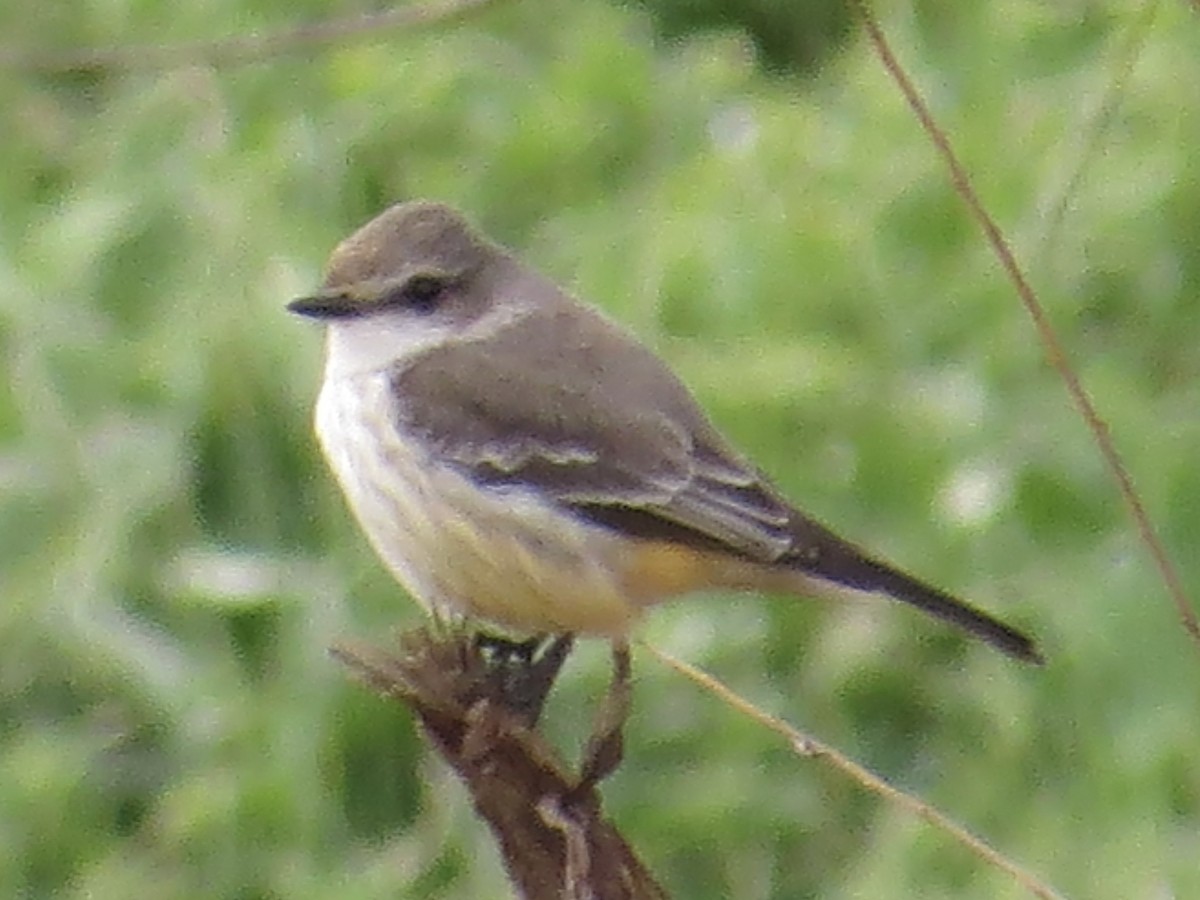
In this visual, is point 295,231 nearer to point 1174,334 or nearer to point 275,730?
point 275,730

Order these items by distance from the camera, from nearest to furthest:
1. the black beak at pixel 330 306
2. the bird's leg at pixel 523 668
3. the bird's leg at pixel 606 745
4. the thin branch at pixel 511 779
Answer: the thin branch at pixel 511 779
the bird's leg at pixel 606 745
the bird's leg at pixel 523 668
the black beak at pixel 330 306

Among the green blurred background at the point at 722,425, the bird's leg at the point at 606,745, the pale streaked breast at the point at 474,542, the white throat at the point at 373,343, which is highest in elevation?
the white throat at the point at 373,343

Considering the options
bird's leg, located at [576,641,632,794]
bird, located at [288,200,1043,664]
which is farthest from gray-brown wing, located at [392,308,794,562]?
bird's leg, located at [576,641,632,794]

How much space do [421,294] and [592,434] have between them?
34 centimetres

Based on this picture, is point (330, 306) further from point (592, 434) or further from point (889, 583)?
point (889, 583)

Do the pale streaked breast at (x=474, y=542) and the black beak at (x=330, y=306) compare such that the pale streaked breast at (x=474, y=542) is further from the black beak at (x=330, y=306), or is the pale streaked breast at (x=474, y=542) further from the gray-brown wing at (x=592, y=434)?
the black beak at (x=330, y=306)

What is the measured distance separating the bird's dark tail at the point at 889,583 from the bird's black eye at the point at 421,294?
0.65m

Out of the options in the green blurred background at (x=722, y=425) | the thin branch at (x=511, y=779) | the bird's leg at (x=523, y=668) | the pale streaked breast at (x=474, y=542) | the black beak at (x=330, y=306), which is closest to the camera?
the thin branch at (x=511, y=779)

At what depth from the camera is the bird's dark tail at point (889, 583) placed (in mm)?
3596

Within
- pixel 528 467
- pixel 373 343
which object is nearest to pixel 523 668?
pixel 528 467

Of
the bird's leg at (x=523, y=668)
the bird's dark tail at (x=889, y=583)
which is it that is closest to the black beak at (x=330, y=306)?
the bird's leg at (x=523, y=668)

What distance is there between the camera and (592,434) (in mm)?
3871

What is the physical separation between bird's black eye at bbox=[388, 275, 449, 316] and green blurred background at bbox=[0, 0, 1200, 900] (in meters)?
1.11

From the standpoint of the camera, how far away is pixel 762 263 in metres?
5.58
